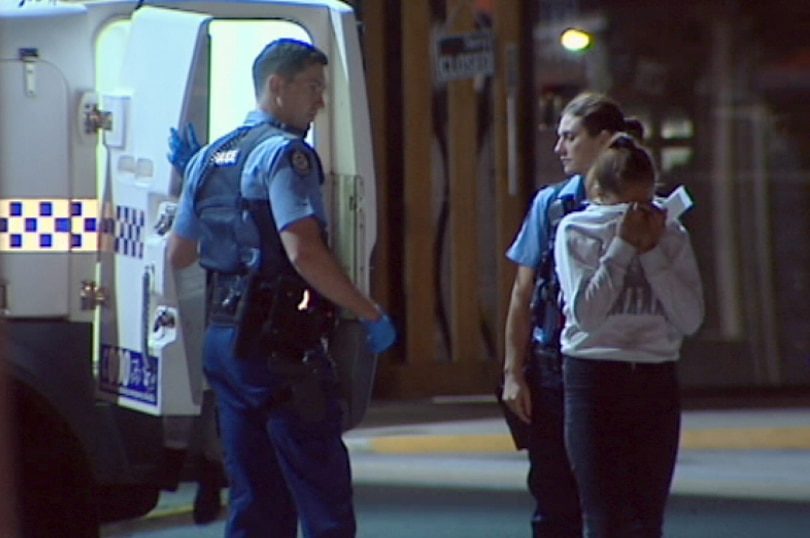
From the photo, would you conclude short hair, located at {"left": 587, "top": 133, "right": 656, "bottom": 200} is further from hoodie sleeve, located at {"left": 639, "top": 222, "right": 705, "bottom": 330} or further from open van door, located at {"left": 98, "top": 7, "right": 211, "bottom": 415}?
open van door, located at {"left": 98, "top": 7, "right": 211, "bottom": 415}

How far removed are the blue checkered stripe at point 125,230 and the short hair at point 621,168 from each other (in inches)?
70.4

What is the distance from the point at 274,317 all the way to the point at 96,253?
120 centimetres

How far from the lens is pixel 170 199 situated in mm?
6969

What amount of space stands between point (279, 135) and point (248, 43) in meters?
1.80

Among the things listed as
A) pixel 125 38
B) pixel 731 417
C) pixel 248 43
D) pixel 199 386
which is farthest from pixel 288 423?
pixel 731 417

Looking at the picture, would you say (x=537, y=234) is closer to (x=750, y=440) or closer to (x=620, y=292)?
(x=620, y=292)

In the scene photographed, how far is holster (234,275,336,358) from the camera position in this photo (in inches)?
245

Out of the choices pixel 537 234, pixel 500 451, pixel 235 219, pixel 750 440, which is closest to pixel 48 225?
pixel 235 219

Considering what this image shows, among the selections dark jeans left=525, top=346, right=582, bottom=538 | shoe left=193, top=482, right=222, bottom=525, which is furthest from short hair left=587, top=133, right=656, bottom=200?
shoe left=193, top=482, right=222, bottom=525

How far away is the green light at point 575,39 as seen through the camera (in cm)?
1319

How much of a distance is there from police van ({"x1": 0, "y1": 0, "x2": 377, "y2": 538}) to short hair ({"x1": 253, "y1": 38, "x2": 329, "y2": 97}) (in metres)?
0.59

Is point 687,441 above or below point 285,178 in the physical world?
below

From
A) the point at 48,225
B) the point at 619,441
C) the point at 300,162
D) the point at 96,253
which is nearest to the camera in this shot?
the point at 619,441

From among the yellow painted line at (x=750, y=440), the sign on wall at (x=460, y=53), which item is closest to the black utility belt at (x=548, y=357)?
the yellow painted line at (x=750, y=440)
